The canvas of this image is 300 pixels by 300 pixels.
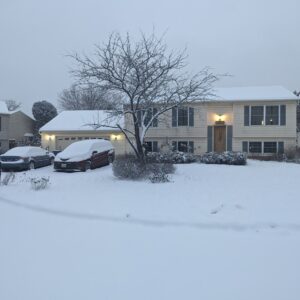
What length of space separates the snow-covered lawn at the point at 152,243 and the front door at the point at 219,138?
15.8 m

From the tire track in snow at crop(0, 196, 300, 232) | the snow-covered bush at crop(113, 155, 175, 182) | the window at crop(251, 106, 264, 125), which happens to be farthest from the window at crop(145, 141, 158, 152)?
the tire track in snow at crop(0, 196, 300, 232)

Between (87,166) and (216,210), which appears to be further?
(87,166)

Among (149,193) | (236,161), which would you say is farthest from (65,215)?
(236,161)

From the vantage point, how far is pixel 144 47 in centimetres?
1816

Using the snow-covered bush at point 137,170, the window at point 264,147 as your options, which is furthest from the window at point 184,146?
the snow-covered bush at point 137,170

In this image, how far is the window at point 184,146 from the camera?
2911 centimetres

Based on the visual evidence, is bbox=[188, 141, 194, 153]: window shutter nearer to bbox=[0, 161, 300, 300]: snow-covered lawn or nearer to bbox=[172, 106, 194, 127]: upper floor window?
bbox=[172, 106, 194, 127]: upper floor window

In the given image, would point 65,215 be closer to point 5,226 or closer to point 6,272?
point 5,226

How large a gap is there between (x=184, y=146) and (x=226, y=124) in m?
3.46

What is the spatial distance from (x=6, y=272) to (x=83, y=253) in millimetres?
1349

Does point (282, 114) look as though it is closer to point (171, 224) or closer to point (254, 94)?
point (254, 94)

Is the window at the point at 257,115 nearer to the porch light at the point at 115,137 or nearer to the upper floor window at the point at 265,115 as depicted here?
the upper floor window at the point at 265,115

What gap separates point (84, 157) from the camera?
846 inches

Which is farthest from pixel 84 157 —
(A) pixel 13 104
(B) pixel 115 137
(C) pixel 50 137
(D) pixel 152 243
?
(A) pixel 13 104
